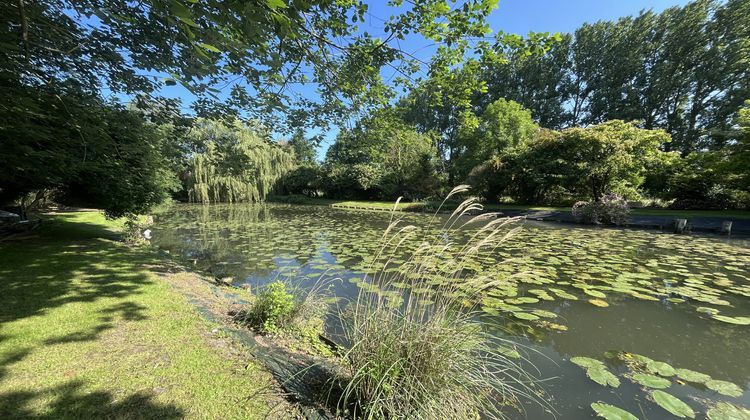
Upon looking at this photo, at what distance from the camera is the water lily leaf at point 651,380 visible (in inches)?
107

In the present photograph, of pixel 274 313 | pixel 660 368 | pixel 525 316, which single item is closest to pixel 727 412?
pixel 660 368

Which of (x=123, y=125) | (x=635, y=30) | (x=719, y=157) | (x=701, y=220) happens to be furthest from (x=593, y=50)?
(x=123, y=125)

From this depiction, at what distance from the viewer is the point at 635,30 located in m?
30.0

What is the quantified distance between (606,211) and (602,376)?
1379 centimetres

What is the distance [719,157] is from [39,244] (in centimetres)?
2458

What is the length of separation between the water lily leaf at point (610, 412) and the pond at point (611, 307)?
107mm

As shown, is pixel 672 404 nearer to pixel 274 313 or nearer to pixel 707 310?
pixel 707 310

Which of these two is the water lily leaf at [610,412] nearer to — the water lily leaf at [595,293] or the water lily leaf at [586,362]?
the water lily leaf at [586,362]

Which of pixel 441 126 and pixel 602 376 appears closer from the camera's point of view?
pixel 602 376

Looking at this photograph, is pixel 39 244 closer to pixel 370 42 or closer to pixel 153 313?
pixel 153 313

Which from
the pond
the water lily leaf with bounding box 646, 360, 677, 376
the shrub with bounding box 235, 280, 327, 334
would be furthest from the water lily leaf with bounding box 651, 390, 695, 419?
the shrub with bounding box 235, 280, 327, 334

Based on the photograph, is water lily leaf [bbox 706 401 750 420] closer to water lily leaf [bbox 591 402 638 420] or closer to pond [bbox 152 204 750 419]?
pond [bbox 152 204 750 419]

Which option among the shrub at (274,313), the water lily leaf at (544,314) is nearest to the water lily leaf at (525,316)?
the water lily leaf at (544,314)

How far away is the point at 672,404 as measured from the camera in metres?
2.46
